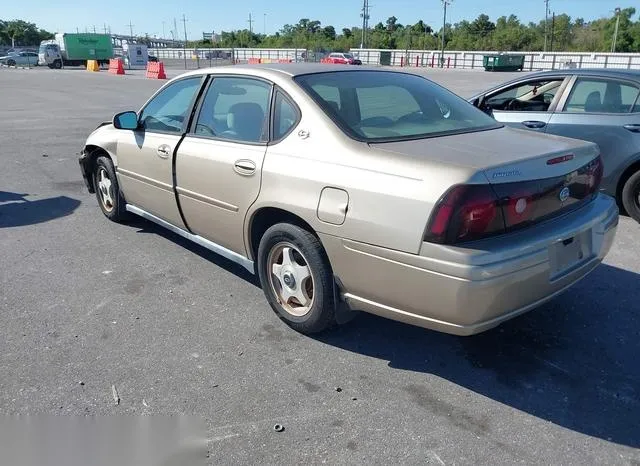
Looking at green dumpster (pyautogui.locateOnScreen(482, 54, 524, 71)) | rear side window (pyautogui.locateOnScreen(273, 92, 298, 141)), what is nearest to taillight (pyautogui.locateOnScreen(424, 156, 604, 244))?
rear side window (pyautogui.locateOnScreen(273, 92, 298, 141))

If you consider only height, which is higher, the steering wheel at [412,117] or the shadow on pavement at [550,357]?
the steering wheel at [412,117]

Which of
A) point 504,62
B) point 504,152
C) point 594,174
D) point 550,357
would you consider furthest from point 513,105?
point 504,62

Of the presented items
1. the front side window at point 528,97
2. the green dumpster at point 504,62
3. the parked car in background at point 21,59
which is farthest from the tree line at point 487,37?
the front side window at point 528,97

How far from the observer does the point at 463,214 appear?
2.66 m

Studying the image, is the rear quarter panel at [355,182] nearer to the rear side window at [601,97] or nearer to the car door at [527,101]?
the car door at [527,101]

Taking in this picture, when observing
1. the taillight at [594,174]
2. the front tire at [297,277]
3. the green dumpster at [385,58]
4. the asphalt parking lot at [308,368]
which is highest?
the green dumpster at [385,58]

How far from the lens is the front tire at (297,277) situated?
3.24 m

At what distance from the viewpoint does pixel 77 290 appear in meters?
4.23

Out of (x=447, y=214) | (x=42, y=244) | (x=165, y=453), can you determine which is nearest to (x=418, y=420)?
(x=447, y=214)

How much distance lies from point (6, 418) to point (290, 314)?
65.1 inches

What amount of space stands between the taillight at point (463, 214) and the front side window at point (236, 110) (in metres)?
1.43

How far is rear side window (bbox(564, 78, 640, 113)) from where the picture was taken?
5789 mm

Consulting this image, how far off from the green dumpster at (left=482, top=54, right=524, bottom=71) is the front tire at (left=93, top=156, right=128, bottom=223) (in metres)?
56.3

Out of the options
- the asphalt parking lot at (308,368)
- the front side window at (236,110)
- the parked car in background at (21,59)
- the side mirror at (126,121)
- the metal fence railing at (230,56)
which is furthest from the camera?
the metal fence railing at (230,56)
